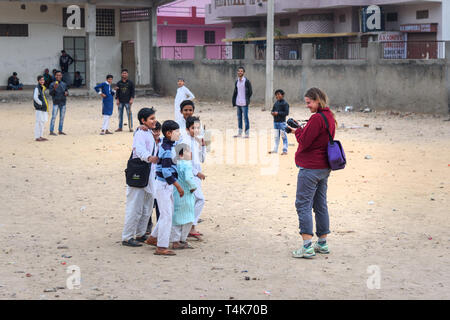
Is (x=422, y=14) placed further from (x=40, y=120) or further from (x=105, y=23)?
(x=40, y=120)

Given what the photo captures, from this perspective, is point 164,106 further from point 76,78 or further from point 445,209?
point 445,209

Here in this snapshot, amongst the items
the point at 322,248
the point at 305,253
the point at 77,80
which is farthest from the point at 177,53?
the point at 305,253

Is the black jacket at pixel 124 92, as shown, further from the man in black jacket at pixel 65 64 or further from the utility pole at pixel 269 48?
the man in black jacket at pixel 65 64

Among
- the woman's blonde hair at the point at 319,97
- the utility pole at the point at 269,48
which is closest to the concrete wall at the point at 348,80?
the utility pole at the point at 269,48

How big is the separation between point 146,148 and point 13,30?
25401mm

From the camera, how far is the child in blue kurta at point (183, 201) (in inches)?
267

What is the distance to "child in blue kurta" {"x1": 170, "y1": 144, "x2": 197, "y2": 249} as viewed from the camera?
22.2 feet

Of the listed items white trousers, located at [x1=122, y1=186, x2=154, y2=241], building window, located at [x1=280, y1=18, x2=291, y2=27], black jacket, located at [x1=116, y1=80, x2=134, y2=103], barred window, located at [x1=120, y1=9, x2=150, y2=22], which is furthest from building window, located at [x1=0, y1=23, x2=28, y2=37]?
white trousers, located at [x1=122, y1=186, x2=154, y2=241]

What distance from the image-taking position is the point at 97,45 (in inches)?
1252

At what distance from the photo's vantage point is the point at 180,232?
691 centimetres

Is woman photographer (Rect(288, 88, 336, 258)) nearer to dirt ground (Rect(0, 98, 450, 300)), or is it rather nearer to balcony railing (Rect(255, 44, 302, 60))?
dirt ground (Rect(0, 98, 450, 300))

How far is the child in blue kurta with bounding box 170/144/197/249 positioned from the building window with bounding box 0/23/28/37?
25.3m

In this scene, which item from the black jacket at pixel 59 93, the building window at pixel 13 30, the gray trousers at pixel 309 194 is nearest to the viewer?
the gray trousers at pixel 309 194

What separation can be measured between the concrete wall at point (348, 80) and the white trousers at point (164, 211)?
15.1 m
